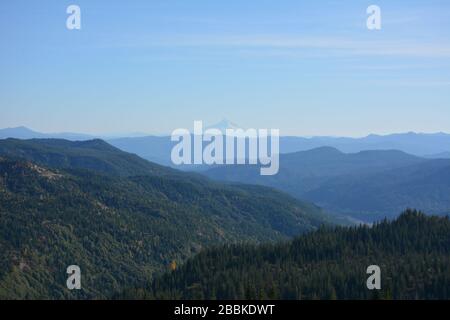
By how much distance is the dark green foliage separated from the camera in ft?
428

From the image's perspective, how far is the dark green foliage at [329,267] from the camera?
130m

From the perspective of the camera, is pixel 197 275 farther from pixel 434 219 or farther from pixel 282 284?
pixel 434 219

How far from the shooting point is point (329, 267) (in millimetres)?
151500

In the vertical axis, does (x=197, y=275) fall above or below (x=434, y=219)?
below
